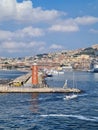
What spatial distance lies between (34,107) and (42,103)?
23.6 feet

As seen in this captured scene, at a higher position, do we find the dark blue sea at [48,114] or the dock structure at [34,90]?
the dock structure at [34,90]

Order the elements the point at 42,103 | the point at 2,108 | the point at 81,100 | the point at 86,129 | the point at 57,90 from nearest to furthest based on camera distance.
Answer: the point at 86,129, the point at 2,108, the point at 42,103, the point at 81,100, the point at 57,90

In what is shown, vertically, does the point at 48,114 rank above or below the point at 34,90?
below

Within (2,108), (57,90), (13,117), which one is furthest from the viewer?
(57,90)

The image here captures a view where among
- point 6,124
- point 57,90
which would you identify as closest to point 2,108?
point 6,124

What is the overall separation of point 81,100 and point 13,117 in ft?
90.8

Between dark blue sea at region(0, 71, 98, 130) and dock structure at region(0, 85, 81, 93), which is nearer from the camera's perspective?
dark blue sea at region(0, 71, 98, 130)

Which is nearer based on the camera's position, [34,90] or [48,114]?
[48,114]

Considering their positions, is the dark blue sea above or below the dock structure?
below

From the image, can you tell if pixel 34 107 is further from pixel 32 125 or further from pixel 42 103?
pixel 32 125

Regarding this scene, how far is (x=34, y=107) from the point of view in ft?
259

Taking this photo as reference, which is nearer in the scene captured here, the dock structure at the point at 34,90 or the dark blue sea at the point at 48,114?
the dark blue sea at the point at 48,114

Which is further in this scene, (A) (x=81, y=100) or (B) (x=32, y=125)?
(A) (x=81, y=100)

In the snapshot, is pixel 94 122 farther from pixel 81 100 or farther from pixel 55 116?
pixel 81 100
